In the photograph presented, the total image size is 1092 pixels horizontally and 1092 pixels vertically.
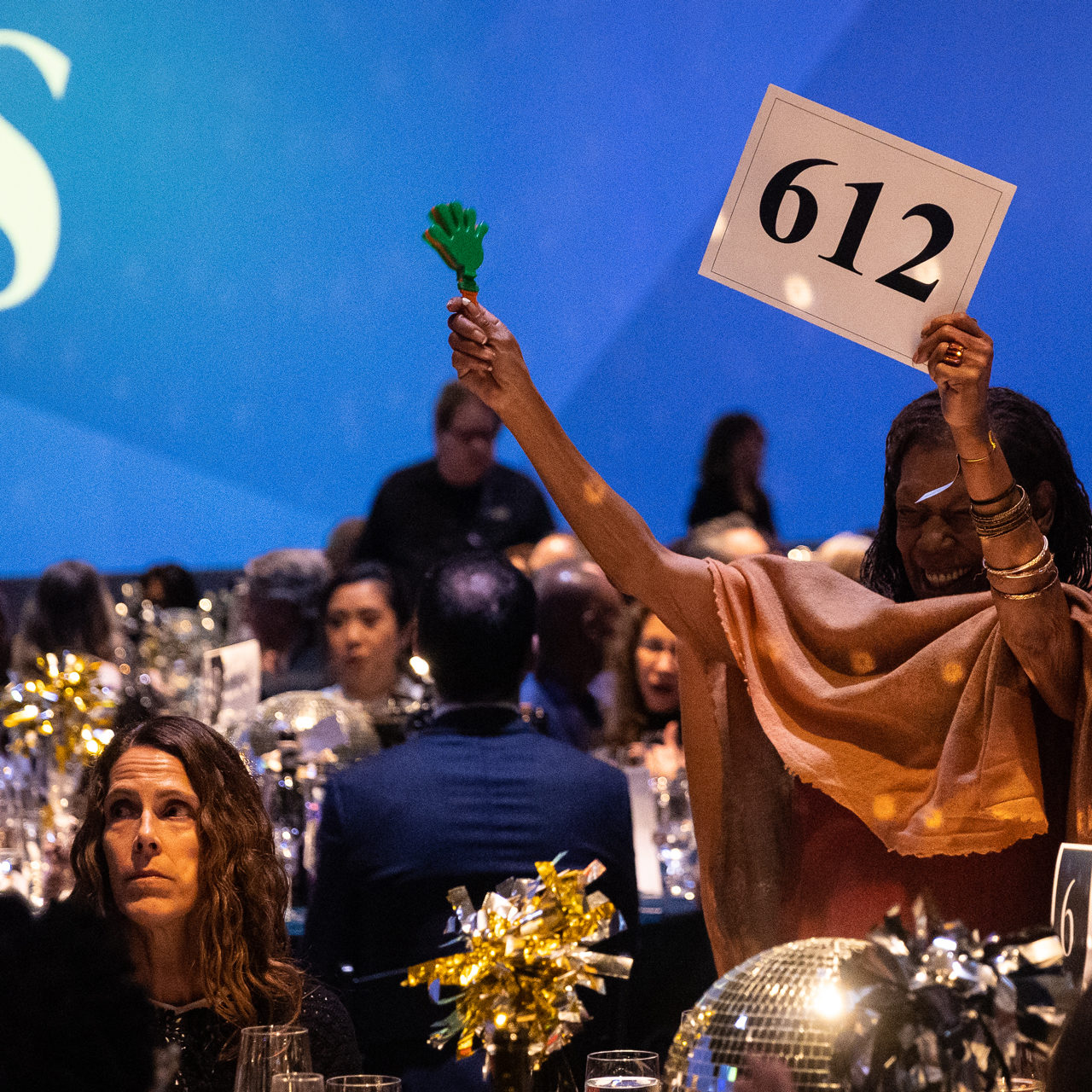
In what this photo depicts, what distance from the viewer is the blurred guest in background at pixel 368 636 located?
4641 mm

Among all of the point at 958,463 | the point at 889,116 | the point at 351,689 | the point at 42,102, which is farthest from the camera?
the point at 42,102

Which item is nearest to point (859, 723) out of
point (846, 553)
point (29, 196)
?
point (846, 553)

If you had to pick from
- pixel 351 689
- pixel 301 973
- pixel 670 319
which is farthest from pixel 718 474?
pixel 301 973

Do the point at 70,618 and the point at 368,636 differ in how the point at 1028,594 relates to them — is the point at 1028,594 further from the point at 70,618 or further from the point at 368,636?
the point at 70,618

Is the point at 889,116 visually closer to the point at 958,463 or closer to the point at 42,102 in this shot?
the point at 42,102

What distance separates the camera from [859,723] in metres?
2.06

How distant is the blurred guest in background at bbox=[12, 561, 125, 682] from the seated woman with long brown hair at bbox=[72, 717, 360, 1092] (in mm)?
3348

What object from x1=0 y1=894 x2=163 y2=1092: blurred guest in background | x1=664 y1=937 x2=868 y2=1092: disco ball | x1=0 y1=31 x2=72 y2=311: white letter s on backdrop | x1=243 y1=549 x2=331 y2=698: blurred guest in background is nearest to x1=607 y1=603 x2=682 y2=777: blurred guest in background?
x1=243 y1=549 x2=331 y2=698: blurred guest in background

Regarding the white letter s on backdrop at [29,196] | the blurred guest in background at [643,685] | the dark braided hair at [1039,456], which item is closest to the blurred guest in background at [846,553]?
the blurred guest in background at [643,685]

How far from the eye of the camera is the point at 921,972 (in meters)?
1.20

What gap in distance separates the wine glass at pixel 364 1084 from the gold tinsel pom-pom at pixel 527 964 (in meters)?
0.20

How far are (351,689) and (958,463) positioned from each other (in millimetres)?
2800

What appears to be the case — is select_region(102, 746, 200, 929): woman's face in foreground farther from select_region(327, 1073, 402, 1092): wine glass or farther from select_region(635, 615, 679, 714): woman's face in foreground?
select_region(635, 615, 679, 714): woman's face in foreground

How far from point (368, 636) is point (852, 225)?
2837 millimetres
